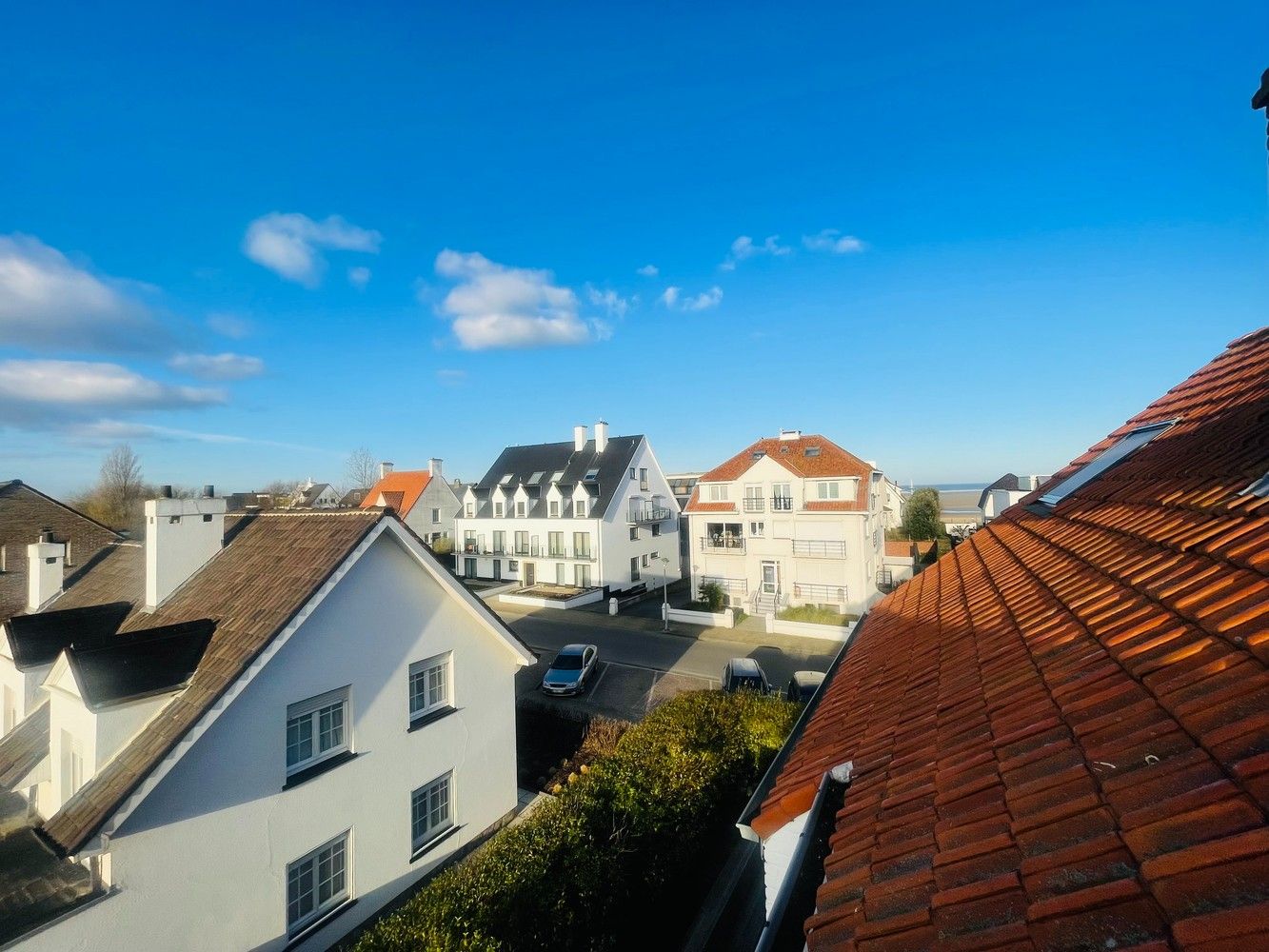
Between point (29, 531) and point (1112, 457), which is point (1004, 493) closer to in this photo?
point (1112, 457)

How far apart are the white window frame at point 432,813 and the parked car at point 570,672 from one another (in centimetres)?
741

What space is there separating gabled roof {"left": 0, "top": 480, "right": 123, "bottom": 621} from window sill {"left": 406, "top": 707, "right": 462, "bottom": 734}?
10952mm

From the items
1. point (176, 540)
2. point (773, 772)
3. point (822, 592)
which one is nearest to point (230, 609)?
point (176, 540)

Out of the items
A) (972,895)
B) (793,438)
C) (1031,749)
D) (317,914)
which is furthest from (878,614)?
(793,438)

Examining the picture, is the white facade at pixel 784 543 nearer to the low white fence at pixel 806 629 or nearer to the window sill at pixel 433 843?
the low white fence at pixel 806 629

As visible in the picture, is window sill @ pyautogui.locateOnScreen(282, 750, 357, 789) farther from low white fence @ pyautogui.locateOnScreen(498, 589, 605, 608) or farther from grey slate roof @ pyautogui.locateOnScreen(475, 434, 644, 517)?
grey slate roof @ pyautogui.locateOnScreen(475, 434, 644, 517)

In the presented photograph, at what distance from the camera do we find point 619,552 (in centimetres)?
3600

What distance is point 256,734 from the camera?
26.2ft

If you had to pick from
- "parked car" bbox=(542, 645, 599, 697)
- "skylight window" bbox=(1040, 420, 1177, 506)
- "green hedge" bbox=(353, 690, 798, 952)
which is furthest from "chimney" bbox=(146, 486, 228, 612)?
"skylight window" bbox=(1040, 420, 1177, 506)

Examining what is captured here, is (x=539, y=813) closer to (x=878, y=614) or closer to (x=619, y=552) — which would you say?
(x=878, y=614)

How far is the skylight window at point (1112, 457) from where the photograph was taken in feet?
22.3

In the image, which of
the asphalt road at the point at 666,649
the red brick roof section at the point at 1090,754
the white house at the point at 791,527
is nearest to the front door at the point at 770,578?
the white house at the point at 791,527

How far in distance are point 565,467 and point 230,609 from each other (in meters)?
31.1

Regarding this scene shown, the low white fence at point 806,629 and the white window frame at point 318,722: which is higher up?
the white window frame at point 318,722
